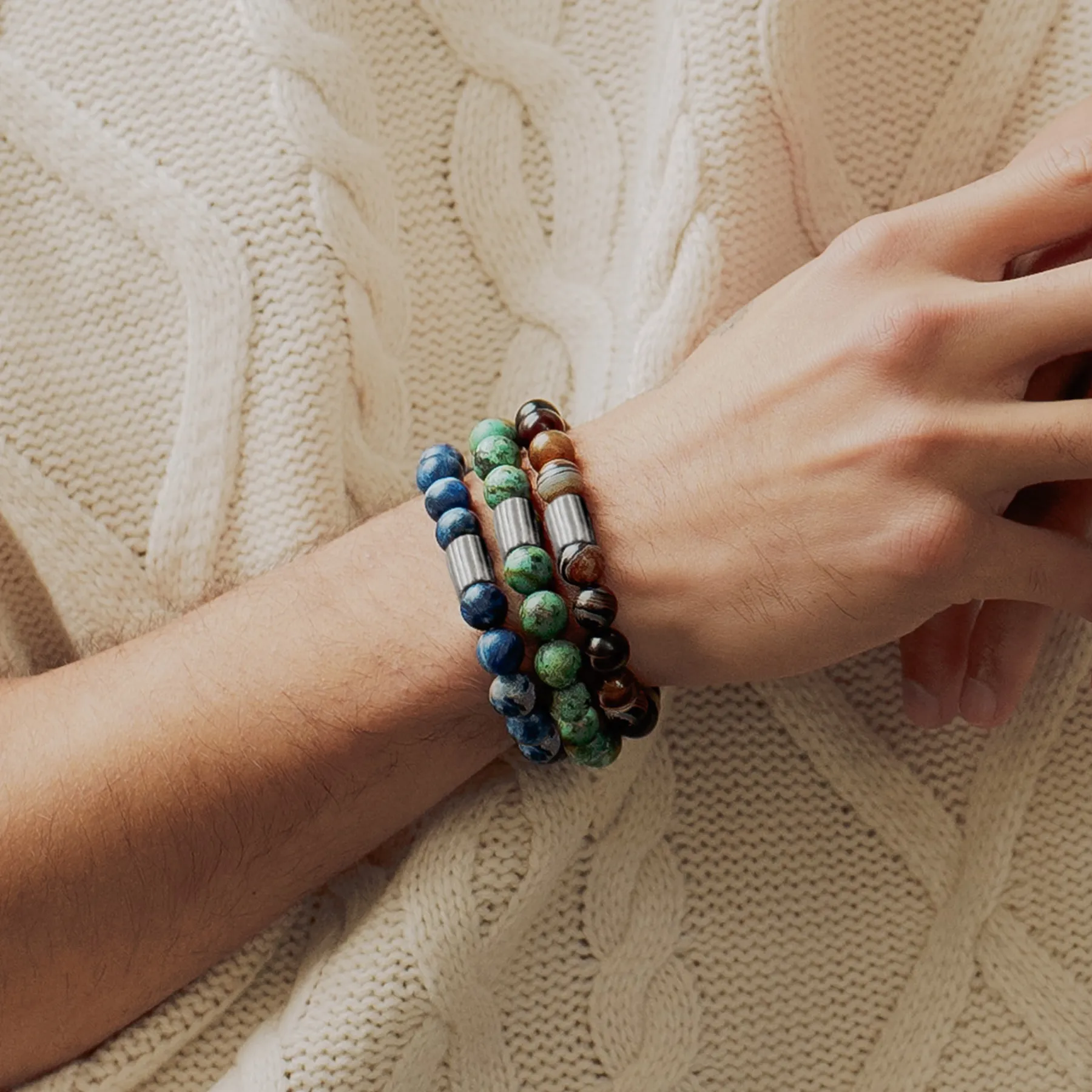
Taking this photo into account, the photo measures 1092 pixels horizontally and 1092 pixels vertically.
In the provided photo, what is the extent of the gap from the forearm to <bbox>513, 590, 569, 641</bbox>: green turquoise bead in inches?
3.0

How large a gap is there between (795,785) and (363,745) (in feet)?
1.29

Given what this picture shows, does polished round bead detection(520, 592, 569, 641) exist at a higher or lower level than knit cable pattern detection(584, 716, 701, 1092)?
higher

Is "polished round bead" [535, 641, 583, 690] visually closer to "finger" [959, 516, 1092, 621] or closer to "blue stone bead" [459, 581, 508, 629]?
"blue stone bead" [459, 581, 508, 629]

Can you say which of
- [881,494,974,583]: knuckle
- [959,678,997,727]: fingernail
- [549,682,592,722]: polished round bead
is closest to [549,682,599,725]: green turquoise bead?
[549,682,592,722]: polished round bead

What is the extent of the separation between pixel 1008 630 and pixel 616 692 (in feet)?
1.13

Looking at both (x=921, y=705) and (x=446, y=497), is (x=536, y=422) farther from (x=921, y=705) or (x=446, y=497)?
(x=921, y=705)

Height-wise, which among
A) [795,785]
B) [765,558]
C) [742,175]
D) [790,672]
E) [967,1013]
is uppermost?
[742,175]

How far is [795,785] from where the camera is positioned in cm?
103

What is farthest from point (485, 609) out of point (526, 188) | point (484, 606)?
point (526, 188)

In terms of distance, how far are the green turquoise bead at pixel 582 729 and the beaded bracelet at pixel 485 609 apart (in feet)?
0.06

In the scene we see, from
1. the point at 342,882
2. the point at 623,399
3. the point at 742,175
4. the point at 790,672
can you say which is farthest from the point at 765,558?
the point at 342,882

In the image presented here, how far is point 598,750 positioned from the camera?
87cm

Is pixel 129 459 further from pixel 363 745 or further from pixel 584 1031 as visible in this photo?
pixel 584 1031

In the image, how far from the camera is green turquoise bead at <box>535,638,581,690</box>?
0.84m
